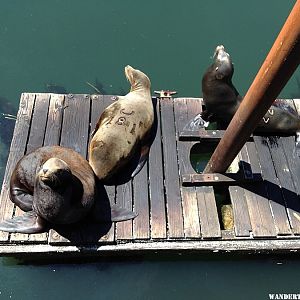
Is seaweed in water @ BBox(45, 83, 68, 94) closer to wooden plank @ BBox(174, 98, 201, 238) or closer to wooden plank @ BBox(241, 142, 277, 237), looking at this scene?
wooden plank @ BBox(174, 98, 201, 238)

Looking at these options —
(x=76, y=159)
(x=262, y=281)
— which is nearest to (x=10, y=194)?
(x=76, y=159)

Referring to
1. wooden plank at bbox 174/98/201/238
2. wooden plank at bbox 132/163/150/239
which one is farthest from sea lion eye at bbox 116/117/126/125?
wooden plank at bbox 174/98/201/238

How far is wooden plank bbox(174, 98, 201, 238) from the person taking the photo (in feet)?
14.4

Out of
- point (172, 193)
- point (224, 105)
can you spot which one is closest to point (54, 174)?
point (172, 193)

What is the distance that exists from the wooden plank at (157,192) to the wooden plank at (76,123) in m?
0.69

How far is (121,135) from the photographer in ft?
14.9

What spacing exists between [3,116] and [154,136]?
7.05 feet

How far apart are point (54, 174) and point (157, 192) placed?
3.79 ft

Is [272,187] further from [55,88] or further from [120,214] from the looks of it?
[55,88]

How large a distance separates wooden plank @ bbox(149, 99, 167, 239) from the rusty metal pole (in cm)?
68

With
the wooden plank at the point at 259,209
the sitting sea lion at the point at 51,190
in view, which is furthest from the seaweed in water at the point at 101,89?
the wooden plank at the point at 259,209

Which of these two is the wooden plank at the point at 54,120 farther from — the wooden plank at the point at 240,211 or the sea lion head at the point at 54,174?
the wooden plank at the point at 240,211

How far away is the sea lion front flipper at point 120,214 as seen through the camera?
171 inches

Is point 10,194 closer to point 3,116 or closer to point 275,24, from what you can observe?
point 3,116
